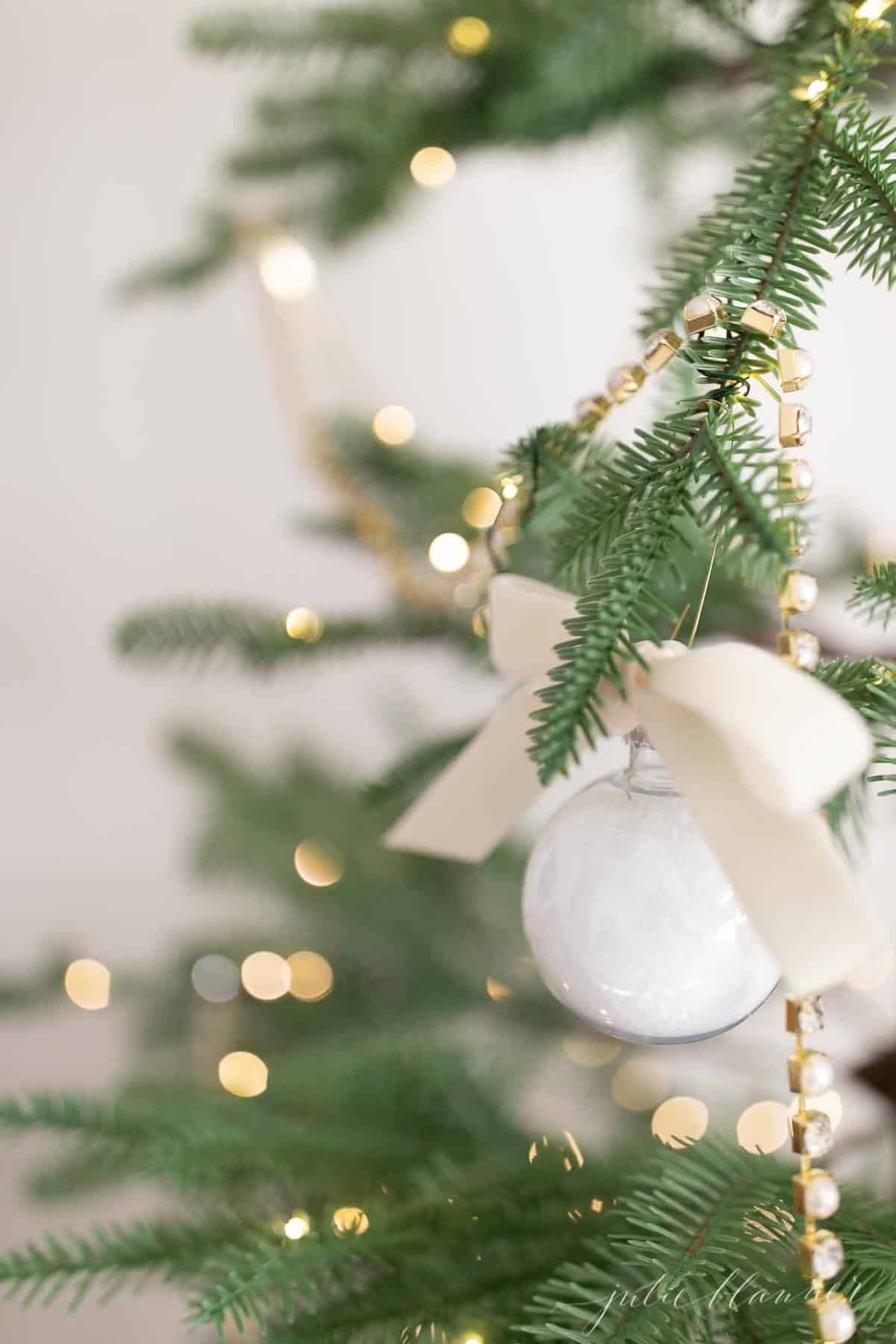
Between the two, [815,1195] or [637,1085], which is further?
[637,1085]

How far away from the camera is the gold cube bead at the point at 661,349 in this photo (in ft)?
0.95

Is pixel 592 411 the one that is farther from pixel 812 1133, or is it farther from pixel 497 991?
pixel 497 991

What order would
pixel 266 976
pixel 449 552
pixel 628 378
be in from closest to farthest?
pixel 628 378, pixel 449 552, pixel 266 976

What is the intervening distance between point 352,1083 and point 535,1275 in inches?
6.6

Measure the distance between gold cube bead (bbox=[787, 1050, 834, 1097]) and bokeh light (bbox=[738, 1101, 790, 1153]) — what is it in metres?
0.36

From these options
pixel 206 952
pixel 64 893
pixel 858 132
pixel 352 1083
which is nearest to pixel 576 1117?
pixel 206 952

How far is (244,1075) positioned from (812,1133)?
50 cm

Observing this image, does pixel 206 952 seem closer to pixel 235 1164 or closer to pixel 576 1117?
pixel 576 1117

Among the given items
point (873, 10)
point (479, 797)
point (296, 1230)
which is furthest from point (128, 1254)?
point (873, 10)

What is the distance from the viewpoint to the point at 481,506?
0.58 m

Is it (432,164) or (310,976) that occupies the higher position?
(432,164)

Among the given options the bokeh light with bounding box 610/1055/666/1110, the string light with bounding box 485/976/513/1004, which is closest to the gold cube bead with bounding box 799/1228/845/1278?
the string light with bounding box 485/976/513/1004

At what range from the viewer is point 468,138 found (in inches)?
20.2

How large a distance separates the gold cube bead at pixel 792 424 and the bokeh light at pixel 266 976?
0.70 metres
